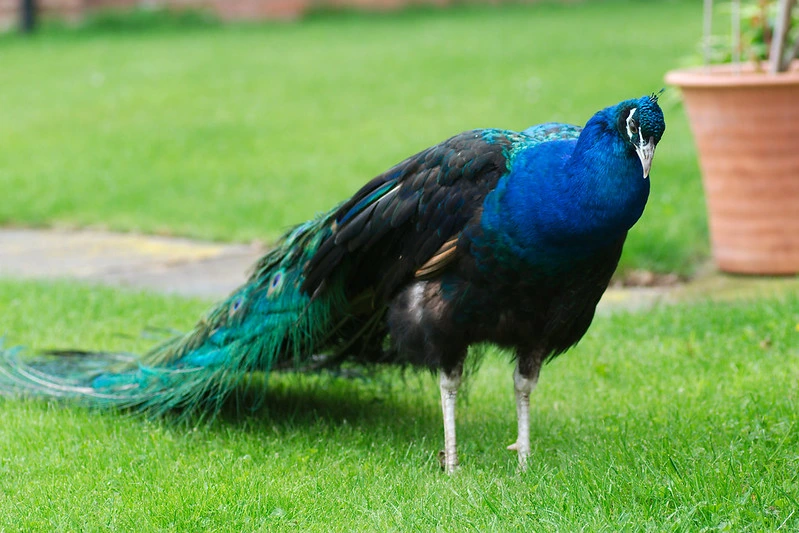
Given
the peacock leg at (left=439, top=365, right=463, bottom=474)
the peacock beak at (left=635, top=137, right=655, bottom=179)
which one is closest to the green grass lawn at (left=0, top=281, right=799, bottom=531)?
the peacock leg at (left=439, top=365, right=463, bottom=474)

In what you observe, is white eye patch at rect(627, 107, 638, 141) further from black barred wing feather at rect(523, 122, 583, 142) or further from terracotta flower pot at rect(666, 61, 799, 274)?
terracotta flower pot at rect(666, 61, 799, 274)

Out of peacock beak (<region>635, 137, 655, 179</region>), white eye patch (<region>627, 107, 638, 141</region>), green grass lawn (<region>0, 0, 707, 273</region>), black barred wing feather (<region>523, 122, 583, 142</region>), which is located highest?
white eye patch (<region>627, 107, 638, 141</region>)

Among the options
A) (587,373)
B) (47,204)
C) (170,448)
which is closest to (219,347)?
(170,448)

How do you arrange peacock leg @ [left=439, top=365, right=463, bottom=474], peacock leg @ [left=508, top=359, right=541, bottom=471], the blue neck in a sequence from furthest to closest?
peacock leg @ [left=508, top=359, right=541, bottom=471] < peacock leg @ [left=439, top=365, right=463, bottom=474] < the blue neck

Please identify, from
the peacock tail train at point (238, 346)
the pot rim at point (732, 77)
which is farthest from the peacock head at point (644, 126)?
the pot rim at point (732, 77)

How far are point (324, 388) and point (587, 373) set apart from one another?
1.23 m

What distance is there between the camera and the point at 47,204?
28.1 feet

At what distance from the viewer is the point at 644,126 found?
3.51m

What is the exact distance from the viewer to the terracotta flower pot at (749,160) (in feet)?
20.7

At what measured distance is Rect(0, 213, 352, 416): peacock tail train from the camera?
4.43 meters

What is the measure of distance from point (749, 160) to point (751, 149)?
67 millimetres

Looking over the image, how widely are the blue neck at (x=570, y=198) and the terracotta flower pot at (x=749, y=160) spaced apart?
287 cm

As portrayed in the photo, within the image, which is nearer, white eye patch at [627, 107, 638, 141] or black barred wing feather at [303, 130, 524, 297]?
white eye patch at [627, 107, 638, 141]

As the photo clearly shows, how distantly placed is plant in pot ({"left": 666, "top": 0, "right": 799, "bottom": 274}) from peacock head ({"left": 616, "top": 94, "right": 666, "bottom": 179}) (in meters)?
2.95
